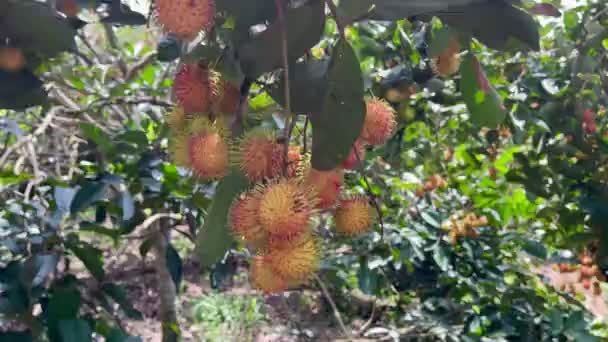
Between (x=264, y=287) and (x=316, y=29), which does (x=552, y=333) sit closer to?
(x=264, y=287)

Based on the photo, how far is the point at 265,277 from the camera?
2.14 ft

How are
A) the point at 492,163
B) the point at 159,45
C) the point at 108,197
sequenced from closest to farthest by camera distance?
the point at 159,45 < the point at 108,197 < the point at 492,163

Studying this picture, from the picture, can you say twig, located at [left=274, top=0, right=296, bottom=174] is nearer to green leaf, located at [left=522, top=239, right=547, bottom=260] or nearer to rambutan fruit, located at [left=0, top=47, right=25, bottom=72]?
rambutan fruit, located at [left=0, top=47, right=25, bottom=72]

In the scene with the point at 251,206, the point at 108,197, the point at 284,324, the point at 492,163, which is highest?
the point at 251,206

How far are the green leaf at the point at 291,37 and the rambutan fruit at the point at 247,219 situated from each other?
5.3 inches

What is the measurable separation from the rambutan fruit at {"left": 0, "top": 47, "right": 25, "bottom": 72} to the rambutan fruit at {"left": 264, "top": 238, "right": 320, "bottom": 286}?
0.40 m

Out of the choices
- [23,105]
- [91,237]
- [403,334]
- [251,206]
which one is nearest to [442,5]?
[251,206]

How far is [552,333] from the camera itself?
1.67 meters

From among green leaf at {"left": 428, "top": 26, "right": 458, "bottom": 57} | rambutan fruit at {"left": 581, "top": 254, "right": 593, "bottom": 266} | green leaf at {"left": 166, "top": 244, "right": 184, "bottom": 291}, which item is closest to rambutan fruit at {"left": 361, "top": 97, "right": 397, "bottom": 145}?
green leaf at {"left": 428, "top": 26, "right": 458, "bottom": 57}

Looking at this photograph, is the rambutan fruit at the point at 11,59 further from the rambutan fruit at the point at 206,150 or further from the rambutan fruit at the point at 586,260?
the rambutan fruit at the point at 586,260

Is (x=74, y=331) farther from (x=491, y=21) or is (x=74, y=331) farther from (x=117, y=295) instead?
(x=491, y=21)

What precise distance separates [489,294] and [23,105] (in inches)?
60.6

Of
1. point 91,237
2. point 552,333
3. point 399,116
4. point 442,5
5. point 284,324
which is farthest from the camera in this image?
point 91,237

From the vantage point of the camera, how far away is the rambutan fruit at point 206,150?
668 mm
